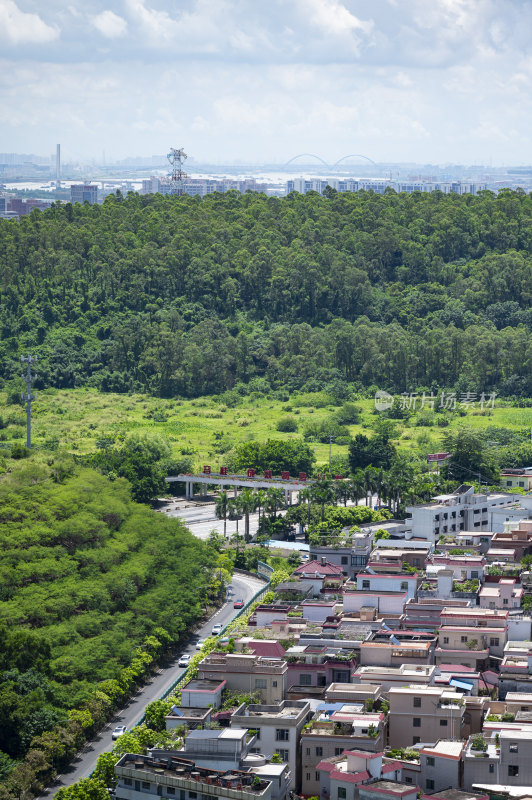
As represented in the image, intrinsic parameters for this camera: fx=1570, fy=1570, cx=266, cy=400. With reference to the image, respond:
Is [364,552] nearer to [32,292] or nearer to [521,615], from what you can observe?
[521,615]

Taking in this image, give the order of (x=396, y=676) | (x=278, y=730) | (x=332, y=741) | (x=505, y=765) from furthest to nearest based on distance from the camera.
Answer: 1. (x=396, y=676)
2. (x=278, y=730)
3. (x=332, y=741)
4. (x=505, y=765)

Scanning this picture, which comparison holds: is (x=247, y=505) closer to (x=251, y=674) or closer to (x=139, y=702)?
(x=139, y=702)

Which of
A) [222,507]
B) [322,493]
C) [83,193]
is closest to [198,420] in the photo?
[222,507]

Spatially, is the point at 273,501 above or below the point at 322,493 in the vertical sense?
below

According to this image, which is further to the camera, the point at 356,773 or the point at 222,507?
the point at 222,507

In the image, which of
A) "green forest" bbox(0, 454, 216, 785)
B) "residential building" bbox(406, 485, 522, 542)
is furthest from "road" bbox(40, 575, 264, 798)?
"residential building" bbox(406, 485, 522, 542)

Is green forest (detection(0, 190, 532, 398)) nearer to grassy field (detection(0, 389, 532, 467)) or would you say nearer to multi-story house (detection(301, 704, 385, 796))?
grassy field (detection(0, 389, 532, 467))
